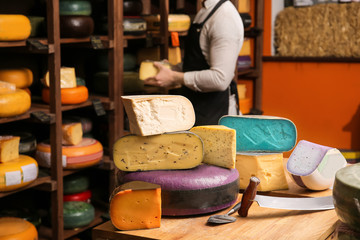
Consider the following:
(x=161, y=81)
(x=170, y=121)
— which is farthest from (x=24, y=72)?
(x=170, y=121)

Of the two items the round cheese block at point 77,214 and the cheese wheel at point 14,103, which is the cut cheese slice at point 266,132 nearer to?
the cheese wheel at point 14,103

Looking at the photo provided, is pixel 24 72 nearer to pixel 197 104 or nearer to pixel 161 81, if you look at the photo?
pixel 161 81

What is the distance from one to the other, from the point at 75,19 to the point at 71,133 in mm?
648

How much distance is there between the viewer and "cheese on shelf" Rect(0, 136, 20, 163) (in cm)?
251

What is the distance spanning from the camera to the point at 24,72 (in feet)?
9.18

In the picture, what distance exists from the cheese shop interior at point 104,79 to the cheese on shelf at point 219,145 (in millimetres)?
272

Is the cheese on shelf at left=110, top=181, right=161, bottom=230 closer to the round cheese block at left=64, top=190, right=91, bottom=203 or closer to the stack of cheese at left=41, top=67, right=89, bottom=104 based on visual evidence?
the stack of cheese at left=41, top=67, right=89, bottom=104

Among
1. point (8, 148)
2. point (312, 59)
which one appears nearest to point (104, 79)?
point (8, 148)

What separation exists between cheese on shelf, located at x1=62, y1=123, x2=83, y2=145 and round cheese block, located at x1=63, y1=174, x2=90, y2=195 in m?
0.27

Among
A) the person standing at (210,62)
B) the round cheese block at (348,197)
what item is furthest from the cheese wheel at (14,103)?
the round cheese block at (348,197)

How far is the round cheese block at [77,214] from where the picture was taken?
9.87ft

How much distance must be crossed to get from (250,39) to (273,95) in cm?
60

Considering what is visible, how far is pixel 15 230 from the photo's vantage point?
8.02 ft

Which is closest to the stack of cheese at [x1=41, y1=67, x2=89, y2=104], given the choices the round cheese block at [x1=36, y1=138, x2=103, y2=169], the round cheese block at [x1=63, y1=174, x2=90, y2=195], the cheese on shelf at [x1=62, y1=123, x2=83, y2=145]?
the cheese on shelf at [x1=62, y1=123, x2=83, y2=145]
